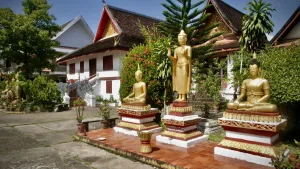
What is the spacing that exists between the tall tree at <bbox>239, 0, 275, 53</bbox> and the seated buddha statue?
7333mm

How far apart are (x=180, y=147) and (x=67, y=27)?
83.6 ft

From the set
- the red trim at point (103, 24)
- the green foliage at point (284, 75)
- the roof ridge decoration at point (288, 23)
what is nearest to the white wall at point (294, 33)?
the roof ridge decoration at point (288, 23)

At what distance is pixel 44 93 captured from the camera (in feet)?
49.0

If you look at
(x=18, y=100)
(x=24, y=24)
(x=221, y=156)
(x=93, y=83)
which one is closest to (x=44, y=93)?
(x=18, y=100)

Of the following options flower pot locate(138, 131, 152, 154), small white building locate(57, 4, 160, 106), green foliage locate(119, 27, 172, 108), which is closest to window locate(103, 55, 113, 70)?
small white building locate(57, 4, 160, 106)

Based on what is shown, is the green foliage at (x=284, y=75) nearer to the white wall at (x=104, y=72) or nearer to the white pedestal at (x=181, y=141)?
the white pedestal at (x=181, y=141)

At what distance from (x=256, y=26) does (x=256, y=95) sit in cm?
812

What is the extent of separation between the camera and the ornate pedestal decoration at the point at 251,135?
462cm

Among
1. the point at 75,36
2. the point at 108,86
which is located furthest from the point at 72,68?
the point at 108,86

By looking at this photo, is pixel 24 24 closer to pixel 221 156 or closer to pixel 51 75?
pixel 51 75

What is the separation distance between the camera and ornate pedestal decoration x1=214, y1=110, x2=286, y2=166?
462 cm

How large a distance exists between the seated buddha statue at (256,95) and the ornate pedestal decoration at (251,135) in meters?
0.10

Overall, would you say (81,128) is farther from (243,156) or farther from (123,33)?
(123,33)

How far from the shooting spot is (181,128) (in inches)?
242
